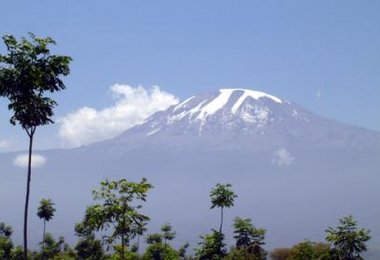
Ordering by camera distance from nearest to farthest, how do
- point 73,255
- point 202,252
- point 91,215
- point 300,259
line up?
point 91,215 < point 202,252 < point 300,259 < point 73,255

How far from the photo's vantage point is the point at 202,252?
77062mm

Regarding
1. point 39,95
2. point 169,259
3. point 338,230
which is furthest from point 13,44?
point 169,259

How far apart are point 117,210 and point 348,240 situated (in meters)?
36.1

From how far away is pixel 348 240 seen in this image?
6556cm

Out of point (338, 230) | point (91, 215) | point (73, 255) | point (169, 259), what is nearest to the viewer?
point (91, 215)

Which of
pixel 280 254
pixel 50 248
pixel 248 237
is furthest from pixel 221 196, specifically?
pixel 280 254

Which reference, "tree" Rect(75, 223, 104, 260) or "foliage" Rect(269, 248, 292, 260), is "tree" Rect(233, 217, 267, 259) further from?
"foliage" Rect(269, 248, 292, 260)

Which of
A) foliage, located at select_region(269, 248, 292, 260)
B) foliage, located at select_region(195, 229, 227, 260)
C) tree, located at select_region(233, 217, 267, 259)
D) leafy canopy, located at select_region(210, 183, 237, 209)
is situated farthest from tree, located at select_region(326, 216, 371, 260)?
foliage, located at select_region(269, 248, 292, 260)

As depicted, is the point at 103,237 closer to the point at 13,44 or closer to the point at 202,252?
the point at 13,44

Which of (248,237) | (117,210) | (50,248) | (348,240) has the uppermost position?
(50,248)

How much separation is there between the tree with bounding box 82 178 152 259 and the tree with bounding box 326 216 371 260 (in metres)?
33.8

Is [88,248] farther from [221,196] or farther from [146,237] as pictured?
[221,196]

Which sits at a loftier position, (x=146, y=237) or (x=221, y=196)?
(x=221, y=196)

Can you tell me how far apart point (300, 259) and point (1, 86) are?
Answer: 190 ft
